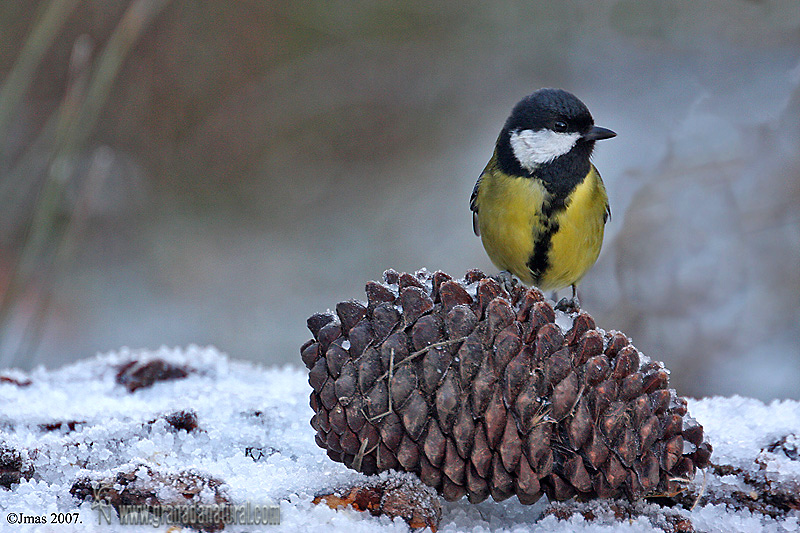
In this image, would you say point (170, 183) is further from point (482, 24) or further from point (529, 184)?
point (529, 184)

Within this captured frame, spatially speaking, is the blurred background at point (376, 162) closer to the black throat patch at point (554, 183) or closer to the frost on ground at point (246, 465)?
the black throat patch at point (554, 183)

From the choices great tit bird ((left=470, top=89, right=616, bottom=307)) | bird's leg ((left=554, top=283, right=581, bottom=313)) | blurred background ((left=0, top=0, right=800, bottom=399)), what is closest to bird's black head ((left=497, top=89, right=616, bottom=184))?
great tit bird ((left=470, top=89, right=616, bottom=307))

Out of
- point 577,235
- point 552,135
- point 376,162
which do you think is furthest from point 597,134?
point 376,162

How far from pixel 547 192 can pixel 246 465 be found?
112 cm

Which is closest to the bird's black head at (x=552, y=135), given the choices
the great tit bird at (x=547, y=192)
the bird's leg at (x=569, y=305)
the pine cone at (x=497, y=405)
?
the great tit bird at (x=547, y=192)

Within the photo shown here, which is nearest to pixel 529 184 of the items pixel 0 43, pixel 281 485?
pixel 281 485

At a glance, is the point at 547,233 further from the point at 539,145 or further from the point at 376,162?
the point at 376,162

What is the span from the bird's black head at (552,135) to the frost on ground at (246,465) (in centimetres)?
72

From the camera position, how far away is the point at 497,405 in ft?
3.05

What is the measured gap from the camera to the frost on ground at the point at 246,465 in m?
0.89

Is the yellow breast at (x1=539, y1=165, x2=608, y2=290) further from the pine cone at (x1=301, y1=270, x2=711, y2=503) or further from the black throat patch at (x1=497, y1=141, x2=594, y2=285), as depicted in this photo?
the pine cone at (x1=301, y1=270, x2=711, y2=503)

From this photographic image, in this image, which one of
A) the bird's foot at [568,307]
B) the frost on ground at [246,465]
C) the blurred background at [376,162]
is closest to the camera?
the frost on ground at [246,465]

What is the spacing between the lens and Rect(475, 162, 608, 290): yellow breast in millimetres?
1852

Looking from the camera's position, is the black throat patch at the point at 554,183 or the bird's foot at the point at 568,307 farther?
the black throat patch at the point at 554,183
